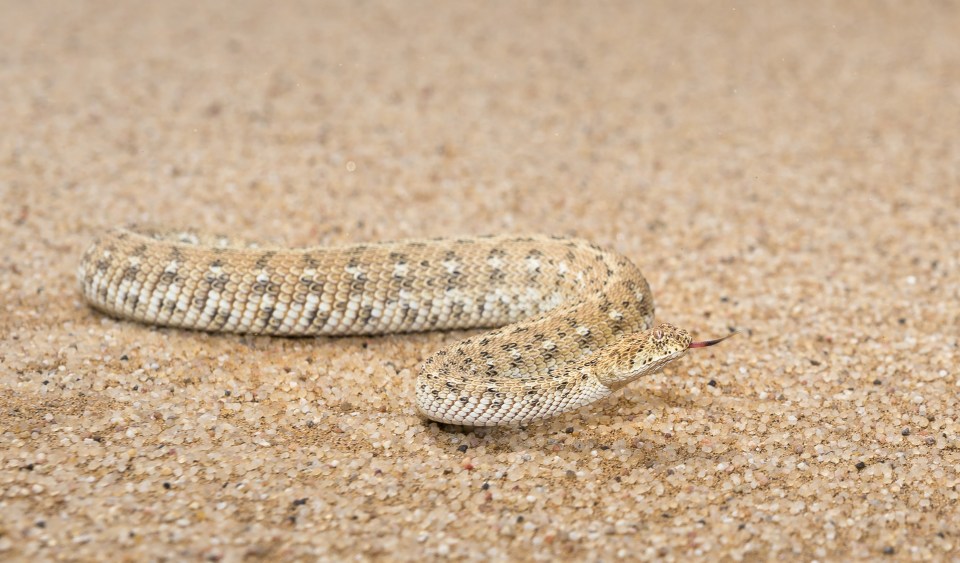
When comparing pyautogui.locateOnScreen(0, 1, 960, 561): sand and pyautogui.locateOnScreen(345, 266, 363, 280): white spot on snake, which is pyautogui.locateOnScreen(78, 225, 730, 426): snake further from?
pyautogui.locateOnScreen(0, 1, 960, 561): sand

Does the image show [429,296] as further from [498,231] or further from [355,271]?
[498,231]

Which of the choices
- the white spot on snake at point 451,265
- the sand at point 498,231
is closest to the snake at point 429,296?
the white spot on snake at point 451,265

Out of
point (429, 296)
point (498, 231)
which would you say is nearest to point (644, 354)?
point (429, 296)

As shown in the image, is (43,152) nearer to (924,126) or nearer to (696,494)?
(696,494)

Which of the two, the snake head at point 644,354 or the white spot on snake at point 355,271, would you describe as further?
the white spot on snake at point 355,271

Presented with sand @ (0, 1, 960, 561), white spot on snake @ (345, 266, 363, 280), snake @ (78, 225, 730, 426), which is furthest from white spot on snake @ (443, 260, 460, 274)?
white spot on snake @ (345, 266, 363, 280)

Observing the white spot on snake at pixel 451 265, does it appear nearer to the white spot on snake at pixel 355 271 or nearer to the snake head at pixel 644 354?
the white spot on snake at pixel 355 271
